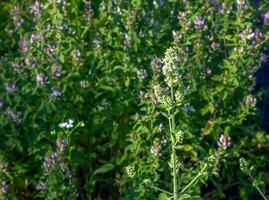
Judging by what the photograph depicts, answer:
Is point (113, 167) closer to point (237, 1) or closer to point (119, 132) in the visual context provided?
point (119, 132)

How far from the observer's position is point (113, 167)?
438 centimetres

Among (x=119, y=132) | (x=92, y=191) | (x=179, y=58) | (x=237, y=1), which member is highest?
(x=237, y=1)

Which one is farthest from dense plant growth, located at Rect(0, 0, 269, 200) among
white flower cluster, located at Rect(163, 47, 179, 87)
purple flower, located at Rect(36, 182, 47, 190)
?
white flower cluster, located at Rect(163, 47, 179, 87)

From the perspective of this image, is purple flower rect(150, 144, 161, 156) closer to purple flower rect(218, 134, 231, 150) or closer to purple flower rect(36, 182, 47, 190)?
purple flower rect(218, 134, 231, 150)

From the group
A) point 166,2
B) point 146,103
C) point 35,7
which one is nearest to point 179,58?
point 146,103

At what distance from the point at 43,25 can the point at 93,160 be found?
35.0 inches

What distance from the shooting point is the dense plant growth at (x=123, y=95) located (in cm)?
416

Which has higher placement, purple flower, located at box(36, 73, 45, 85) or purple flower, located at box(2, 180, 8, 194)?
purple flower, located at box(36, 73, 45, 85)

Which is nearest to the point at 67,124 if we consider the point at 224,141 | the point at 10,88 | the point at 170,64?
the point at 10,88

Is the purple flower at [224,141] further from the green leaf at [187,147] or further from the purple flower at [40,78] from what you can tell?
the purple flower at [40,78]

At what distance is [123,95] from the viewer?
4258 millimetres

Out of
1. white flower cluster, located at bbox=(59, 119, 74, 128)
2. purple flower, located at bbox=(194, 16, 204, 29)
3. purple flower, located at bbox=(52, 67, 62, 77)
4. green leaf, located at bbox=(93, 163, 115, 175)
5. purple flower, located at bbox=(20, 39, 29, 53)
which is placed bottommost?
green leaf, located at bbox=(93, 163, 115, 175)

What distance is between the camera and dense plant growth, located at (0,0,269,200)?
4156mm

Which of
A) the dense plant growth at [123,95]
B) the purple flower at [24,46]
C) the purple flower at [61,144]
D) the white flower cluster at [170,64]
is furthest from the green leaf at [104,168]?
the white flower cluster at [170,64]
